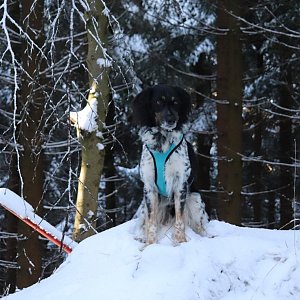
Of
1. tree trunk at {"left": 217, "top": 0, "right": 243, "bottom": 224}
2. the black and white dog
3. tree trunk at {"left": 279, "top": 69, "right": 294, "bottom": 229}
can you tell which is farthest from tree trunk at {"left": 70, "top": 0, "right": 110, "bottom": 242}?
tree trunk at {"left": 279, "top": 69, "right": 294, "bottom": 229}

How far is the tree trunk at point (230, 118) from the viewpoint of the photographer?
29.3 ft

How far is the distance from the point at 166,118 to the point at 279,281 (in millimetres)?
1678

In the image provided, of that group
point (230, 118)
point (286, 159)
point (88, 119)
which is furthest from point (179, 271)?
point (286, 159)

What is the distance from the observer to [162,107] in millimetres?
4660

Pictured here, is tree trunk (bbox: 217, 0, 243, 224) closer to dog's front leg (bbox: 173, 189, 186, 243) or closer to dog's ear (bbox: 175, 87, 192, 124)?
dog's ear (bbox: 175, 87, 192, 124)

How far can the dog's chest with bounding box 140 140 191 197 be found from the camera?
4609 millimetres

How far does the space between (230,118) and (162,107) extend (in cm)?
454

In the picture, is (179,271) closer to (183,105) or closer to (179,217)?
(179,217)

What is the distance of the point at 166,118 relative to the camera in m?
4.58

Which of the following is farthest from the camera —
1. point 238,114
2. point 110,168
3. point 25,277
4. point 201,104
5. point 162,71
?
point 110,168

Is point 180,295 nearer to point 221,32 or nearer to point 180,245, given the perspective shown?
point 180,245

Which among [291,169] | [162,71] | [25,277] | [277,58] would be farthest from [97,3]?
[291,169]

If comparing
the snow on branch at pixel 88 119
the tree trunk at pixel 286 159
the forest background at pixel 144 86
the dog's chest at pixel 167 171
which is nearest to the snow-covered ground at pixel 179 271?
the dog's chest at pixel 167 171

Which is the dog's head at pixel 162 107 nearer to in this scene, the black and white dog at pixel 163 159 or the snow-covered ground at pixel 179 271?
the black and white dog at pixel 163 159
